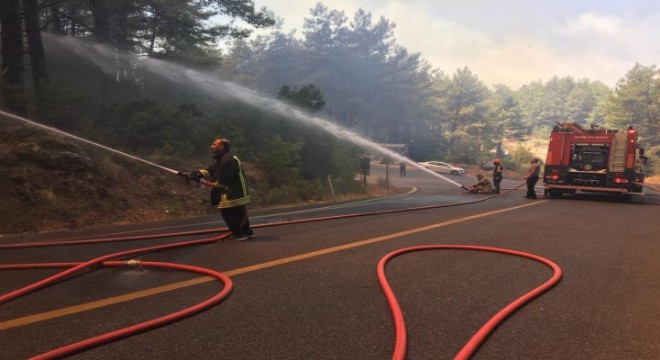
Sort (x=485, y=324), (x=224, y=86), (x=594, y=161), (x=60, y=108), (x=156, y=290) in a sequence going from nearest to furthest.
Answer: (x=485, y=324)
(x=156, y=290)
(x=60, y=108)
(x=594, y=161)
(x=224, y=86)

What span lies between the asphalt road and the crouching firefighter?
389mm

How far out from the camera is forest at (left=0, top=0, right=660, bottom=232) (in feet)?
44.3

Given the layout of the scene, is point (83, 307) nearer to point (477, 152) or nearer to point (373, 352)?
point (373, 352)

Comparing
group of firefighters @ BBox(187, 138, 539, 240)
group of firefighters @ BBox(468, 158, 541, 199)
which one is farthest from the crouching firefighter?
group of firefighters @ BBox(468, 158, 541, 199)

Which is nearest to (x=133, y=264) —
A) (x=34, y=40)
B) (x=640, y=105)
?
(x=34, y=40)

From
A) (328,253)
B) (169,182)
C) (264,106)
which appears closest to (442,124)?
(264,106)

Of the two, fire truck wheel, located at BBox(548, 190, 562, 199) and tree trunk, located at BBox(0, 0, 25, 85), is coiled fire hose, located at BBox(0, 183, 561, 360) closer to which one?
tree trunk, located at BBox(0, 0, 25, 85)

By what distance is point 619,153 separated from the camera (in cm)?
1455

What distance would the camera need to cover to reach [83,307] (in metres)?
3.55

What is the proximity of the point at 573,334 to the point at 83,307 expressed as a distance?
12.7 feet

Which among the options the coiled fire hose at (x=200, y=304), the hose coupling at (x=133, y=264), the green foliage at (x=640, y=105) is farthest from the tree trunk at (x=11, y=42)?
the green foliage at (x=640, y=105)

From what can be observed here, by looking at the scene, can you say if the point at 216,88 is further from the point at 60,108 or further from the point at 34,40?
the point at 60,108

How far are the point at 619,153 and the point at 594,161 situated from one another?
76cm

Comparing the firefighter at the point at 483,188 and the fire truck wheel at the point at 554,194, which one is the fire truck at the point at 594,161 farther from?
the firefighter at the point at 483,188
